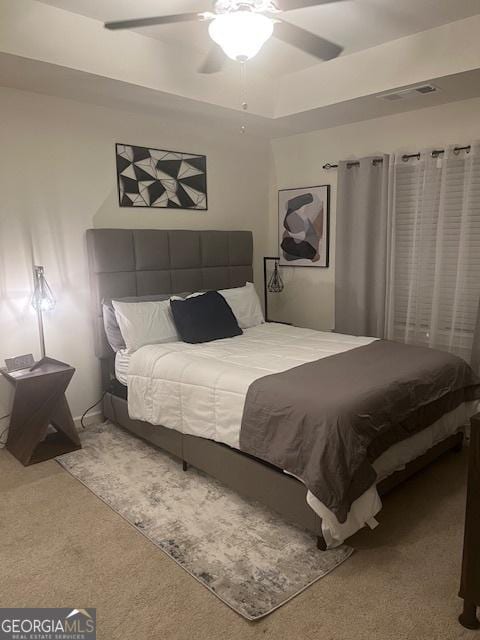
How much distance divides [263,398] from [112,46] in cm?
238

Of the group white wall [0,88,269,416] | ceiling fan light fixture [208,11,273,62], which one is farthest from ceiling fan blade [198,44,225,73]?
white wall [0,88,269,416]

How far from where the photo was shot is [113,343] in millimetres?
3533

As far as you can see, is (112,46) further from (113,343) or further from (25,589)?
(25,589)

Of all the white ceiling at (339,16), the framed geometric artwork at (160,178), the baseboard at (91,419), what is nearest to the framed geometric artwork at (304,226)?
the framed geometric artwork at (160,178)

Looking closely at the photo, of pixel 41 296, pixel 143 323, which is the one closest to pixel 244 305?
pixel 143 323

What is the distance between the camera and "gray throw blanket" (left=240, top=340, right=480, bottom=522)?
6.81 feet

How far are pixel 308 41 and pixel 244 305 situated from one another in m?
2.22

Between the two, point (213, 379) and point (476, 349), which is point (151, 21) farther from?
point (476, 349)

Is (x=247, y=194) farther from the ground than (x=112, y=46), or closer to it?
closer to it

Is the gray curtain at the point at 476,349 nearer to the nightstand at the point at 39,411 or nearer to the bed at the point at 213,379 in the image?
the bed at the point at 213,379

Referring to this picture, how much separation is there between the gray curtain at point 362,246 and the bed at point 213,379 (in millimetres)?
666

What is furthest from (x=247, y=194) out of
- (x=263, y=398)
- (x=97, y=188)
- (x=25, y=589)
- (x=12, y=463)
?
(x=25, y=589)

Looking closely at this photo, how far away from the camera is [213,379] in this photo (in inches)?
106

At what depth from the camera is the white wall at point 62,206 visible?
3229 millimetres
